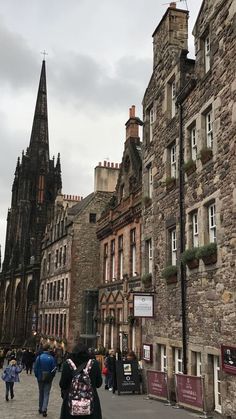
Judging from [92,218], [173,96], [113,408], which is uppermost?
[173,96]

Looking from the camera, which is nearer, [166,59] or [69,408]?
[69,408]

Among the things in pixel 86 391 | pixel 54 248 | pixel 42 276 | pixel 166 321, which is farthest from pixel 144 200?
pixel 42 276

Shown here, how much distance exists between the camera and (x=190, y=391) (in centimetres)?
1251

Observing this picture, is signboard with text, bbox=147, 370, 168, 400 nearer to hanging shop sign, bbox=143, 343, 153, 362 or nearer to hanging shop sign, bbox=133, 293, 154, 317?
hanging shop sign, bbox=143, 343, 153, 362

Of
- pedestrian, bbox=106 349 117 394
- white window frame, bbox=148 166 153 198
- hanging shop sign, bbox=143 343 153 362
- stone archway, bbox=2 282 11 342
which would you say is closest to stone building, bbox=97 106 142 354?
white window frame, bbox=148 166 153 198

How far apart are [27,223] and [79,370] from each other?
68647mm

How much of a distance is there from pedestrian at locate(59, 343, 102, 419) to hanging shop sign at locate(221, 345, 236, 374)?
237 inches

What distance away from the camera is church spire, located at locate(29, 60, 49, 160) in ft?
269

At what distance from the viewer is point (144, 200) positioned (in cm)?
1950

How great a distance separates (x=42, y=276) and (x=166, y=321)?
3338cm

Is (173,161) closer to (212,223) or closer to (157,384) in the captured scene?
(212,223)

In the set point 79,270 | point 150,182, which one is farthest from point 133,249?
point 79,270

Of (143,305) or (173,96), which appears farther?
(173,96)

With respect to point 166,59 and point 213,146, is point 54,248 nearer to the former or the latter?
point 166,59
